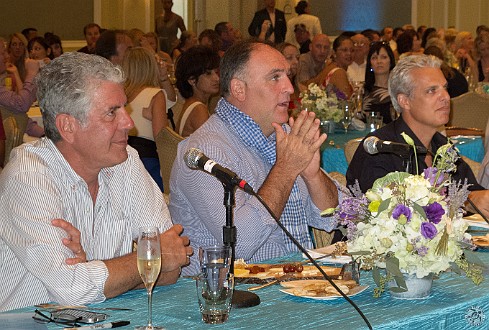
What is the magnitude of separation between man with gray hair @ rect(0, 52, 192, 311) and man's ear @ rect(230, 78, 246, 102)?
2.05 ft

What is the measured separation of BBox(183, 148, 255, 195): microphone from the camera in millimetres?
2381

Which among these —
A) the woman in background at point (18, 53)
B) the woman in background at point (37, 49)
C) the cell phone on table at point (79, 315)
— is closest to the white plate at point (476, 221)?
the cell phone on table at point (79, 315)

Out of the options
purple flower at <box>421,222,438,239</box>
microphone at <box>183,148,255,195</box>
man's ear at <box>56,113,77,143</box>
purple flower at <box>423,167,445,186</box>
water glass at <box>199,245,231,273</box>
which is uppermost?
man's ear at <box>56,113,77,143</box>

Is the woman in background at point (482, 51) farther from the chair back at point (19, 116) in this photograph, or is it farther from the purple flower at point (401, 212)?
the purple flower at point (401, 212)

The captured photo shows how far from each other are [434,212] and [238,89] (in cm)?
129

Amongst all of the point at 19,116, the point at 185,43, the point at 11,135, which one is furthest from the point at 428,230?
the point at 185,43

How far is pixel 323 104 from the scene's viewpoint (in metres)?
6.90

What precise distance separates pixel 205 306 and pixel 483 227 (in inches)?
60.4

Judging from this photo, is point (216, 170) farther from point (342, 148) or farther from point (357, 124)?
point (357, 124)

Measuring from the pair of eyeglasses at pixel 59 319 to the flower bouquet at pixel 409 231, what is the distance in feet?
2.45

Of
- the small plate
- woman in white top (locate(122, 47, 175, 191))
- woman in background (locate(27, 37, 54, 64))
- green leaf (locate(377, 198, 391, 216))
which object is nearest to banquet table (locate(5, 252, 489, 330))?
green leaf (locate(377, 198, 391, 216))

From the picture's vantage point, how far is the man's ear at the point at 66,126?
113 inches


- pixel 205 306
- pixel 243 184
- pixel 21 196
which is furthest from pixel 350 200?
pixel 21 196

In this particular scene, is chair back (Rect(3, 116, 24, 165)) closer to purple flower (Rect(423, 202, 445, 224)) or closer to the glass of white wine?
the glass of white wine
